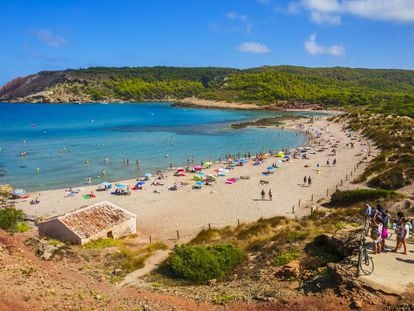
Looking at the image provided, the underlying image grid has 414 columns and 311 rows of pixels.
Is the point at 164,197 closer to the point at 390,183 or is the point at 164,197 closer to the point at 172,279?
the point at 390,183

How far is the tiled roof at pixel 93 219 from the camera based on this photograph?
2158cm

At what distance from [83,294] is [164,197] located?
22287 millimetres

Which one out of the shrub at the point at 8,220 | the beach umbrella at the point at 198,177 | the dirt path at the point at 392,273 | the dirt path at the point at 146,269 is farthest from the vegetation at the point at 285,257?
the beach umbrella at the point at 198,177

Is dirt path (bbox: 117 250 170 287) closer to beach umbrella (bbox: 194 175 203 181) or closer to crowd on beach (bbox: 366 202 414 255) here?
crowd on beach (bbox: 366 202 414 255)

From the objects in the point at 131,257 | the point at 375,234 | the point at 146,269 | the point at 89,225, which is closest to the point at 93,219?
the point at 89,225

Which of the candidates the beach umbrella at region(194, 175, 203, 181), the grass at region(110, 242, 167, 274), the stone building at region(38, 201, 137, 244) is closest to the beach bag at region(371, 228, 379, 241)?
the grass at region(110, 242, 167, 274)

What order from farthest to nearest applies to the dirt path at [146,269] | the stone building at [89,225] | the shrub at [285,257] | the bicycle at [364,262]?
1. the stone building at [89,225]
2. the dirt path at [146,269]
3. the shrub at [285,257]
4. the bicycle at [364,262]

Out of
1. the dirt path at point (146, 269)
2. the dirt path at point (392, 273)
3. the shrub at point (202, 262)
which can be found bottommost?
the dirt path at point (146, 269)

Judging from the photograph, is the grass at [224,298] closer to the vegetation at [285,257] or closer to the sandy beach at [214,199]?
the vegetation at [285,257]

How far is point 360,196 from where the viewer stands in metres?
26.9

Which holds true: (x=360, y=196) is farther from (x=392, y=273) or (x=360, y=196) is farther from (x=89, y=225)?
(x=89, y=225)

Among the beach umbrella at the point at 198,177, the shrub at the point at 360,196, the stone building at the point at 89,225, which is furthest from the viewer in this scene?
the beach umbrella at the point at 198,177

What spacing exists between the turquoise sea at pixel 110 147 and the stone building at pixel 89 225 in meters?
17.7

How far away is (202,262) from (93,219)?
399 inches
